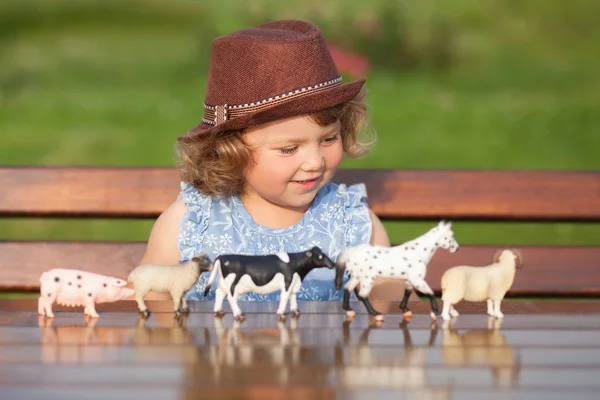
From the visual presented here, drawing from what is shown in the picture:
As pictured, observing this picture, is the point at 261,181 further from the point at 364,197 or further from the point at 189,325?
the point at 189,325

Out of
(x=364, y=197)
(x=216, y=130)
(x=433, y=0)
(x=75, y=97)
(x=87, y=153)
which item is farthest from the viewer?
(x=433, y=0)

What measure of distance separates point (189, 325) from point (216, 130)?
0.74 metres

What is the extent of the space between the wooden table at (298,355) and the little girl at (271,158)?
0.52 meters

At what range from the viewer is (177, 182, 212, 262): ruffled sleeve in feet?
10.6

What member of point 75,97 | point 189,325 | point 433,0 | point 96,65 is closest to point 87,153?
point 75,97

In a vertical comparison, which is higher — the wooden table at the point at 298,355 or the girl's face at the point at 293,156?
the girl's face at the point at 293,156

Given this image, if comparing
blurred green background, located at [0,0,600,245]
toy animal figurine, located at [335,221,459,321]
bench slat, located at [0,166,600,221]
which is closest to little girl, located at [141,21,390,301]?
bench slat, located at [0,166,600,221]

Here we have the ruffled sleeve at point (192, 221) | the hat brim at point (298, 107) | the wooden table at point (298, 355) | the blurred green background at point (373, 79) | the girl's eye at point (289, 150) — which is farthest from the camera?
the blurred green background at point (373, 79)

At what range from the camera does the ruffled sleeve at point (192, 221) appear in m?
3.23

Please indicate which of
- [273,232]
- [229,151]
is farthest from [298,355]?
[273,232]

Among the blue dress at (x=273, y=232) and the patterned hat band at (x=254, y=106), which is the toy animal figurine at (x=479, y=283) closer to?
the patterned hat band at (x=254, y=106)

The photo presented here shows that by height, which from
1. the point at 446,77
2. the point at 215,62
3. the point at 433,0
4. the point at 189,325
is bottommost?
the point at 189,325

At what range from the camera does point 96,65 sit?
27.1ft

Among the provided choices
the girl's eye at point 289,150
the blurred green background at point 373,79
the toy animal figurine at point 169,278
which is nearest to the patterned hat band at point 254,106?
the girl's eye at point 289,150
